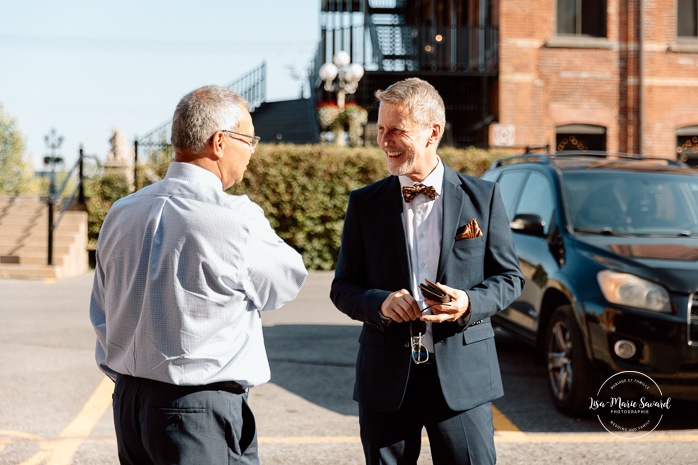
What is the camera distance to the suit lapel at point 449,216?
300 centimetres

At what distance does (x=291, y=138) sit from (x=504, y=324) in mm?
17782

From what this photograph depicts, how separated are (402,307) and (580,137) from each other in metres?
20.4

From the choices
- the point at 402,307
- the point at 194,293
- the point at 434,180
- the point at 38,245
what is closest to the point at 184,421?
the point at 194,293

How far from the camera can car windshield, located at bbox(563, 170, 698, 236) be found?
257 inches

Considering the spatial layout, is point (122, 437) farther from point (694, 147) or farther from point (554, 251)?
point (694, 147)

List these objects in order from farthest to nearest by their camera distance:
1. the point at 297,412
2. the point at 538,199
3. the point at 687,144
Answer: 1. the point at 687,144
2. the point at 538,199
3. the point at 297,412

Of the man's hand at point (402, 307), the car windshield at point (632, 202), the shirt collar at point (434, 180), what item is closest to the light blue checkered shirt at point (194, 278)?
the man's hand at point (402, 307)

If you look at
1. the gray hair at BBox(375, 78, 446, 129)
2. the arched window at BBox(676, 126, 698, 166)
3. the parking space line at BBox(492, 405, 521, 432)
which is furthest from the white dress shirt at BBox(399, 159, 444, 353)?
the arched window at BBox(676, 126, 698, 166)

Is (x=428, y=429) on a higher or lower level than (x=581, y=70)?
lower

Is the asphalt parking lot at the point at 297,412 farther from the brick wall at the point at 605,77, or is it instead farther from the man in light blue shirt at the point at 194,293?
the brick wall at the point at 605,77

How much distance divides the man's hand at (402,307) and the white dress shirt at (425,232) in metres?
0.21

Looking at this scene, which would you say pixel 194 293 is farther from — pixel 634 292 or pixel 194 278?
pixel 634 292

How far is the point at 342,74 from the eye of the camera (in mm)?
20844

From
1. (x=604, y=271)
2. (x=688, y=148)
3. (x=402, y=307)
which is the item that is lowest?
(x=604, y=271)
